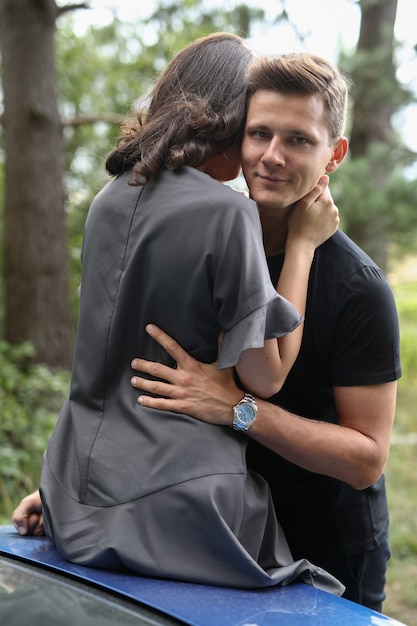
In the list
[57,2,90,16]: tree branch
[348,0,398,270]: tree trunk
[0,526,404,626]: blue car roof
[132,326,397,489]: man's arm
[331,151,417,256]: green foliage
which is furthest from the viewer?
[348,0,398,270]: tree trunk

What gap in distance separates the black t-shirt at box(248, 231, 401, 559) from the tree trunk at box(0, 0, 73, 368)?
4.86 m

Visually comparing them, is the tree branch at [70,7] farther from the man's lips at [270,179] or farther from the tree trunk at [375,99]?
the man's lips at [270,179]

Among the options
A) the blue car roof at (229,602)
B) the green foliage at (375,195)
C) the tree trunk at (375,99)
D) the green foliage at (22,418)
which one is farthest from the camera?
the tree trunk at (375,99)

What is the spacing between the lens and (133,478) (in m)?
1.64

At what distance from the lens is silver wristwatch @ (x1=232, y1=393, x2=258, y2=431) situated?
1.74 metres

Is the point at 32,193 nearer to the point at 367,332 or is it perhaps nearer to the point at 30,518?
the point at 30,518

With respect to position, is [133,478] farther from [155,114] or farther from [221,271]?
[155,114]

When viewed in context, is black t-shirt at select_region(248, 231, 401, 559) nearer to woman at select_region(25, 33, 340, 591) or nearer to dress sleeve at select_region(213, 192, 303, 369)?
woman at select_region(25, 33, 340, 591)

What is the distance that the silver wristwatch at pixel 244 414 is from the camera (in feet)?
5.70

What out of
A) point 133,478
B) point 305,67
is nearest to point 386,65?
point 305,67

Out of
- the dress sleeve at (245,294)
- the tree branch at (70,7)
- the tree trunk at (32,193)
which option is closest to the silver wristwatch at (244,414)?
the dress sleeve at (245,294)

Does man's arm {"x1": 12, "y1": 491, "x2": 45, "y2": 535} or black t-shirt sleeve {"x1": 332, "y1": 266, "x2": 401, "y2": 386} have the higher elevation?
black t-shirt sleeve {"x1": 332, "y1": 266, "x2": 401, "y2": 386}

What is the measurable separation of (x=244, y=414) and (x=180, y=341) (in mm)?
218

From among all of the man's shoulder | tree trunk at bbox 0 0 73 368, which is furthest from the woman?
tree trunk at bbox 0 0 73 368
